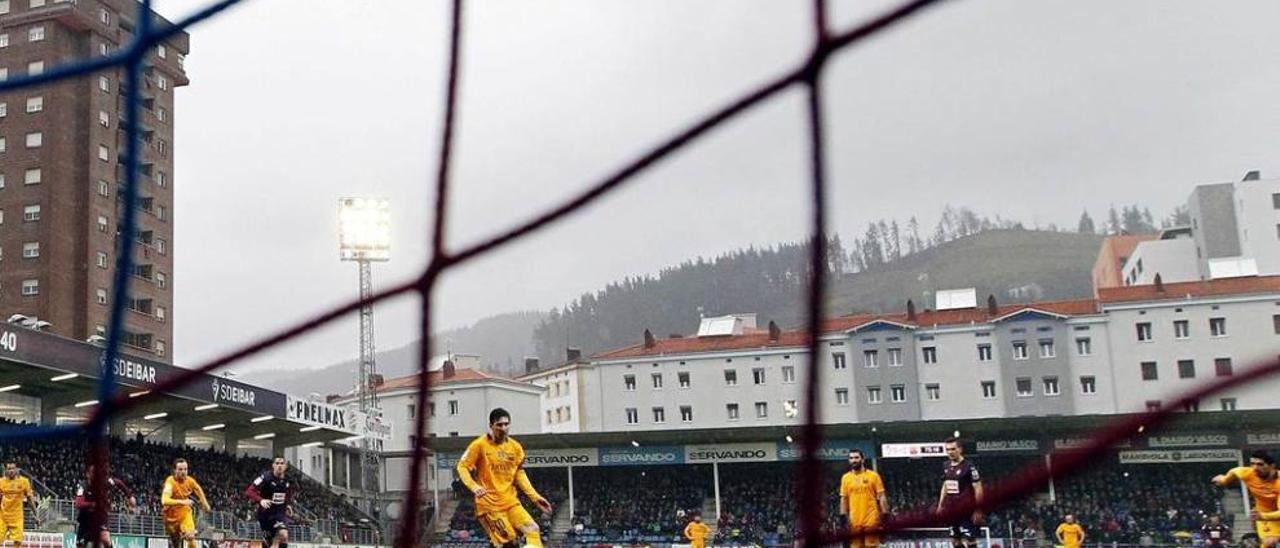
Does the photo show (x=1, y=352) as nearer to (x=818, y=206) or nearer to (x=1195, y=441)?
(x=818, y=206)

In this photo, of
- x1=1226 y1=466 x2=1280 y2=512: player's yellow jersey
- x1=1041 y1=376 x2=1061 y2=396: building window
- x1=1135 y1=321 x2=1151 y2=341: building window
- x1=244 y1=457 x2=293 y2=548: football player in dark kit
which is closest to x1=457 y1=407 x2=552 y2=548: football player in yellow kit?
x1=244 y1=457 x2=293 y2=548: football player in dark kit

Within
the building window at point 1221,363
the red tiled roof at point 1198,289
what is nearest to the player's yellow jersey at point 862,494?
the building window at point 1221,363

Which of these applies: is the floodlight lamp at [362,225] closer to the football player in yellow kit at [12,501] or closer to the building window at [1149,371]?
the football player in yellow kit at [12,501]

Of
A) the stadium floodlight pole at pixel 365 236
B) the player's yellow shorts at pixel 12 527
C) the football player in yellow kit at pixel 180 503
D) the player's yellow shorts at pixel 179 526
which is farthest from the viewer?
the stadium floodlight pole at pixel 365 236

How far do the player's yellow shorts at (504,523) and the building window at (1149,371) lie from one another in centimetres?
4263

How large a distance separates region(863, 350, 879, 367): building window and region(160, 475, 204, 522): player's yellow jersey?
1734 inches

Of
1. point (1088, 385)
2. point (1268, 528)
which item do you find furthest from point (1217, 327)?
point (1268, 528)

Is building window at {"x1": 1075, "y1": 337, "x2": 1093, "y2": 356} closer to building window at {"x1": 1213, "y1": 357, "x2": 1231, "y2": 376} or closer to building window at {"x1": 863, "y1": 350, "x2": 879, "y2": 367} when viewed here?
building window at {"x1": 1213, "y1": 357, "x2": 1231, "y2": 376}

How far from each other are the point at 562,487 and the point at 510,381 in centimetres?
1663

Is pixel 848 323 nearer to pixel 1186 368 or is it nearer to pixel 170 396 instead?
pixel 1186 368

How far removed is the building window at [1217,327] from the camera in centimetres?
4444

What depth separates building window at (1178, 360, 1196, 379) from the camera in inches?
1750

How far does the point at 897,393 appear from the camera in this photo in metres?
53.8

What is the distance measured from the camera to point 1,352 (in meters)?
23.7
